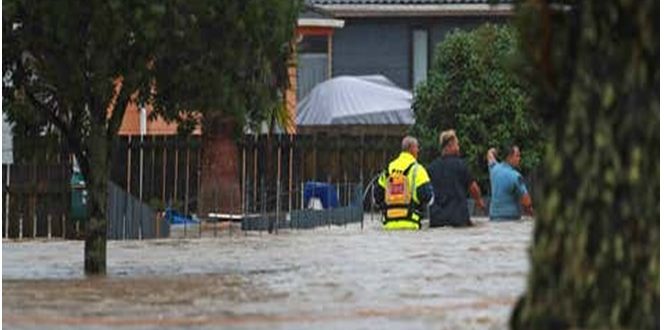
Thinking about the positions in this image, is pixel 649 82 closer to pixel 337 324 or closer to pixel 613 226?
pixel 613 226

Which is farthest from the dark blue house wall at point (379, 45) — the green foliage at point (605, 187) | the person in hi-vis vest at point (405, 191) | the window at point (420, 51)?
the green foliage at point (605, 187)

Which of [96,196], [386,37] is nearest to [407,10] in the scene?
[386,37]

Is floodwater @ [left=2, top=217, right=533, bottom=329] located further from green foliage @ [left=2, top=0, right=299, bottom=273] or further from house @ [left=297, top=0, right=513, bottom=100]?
house @ [left=297, top=0, right=513, bottom=100]

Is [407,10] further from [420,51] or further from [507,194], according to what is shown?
[507,194]

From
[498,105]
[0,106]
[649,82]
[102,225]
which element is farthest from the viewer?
[498,105]

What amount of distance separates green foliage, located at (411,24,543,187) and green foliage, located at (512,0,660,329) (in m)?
28.5

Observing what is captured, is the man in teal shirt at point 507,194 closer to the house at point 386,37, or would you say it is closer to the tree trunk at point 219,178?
the tree trunk at point 219,178

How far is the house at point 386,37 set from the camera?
43.2 m

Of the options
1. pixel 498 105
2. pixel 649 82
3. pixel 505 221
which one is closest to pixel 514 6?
pixel 649 82

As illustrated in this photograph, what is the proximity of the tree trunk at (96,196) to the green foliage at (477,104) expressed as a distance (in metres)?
18.3

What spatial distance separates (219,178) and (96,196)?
51.1 ft

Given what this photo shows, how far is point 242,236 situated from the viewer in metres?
24.9

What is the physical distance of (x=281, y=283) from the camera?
15453 mm

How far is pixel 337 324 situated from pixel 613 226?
19.8ft
